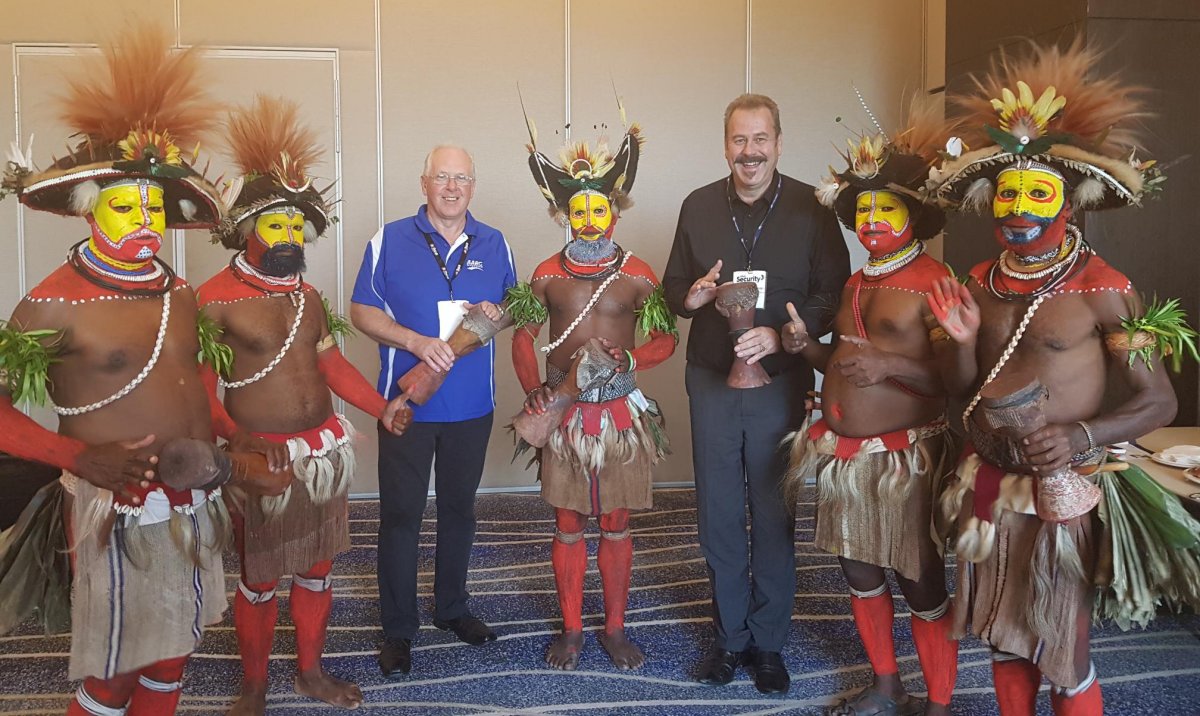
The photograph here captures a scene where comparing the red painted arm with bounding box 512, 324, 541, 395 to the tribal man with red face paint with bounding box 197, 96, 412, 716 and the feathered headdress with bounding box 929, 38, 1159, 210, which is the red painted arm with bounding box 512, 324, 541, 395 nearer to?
the tribal man with red face paint with bounding box 197, 96, 412, 716

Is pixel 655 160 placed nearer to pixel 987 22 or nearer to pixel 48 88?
pixel 987 22

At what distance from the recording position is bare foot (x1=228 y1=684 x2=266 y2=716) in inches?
109

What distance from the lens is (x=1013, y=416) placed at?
6.68 ft

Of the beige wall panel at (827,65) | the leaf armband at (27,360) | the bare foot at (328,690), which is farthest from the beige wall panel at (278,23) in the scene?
the bare foot at (328,690)

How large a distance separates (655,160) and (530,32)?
1044 millimetres

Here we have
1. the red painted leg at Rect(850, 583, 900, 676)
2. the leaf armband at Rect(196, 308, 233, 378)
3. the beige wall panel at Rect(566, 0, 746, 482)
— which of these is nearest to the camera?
the leaf armband at Rect(196, 308, 233, 378)

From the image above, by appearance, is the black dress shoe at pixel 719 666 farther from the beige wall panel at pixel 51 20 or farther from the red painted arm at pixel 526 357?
the beige wall panel at pixel 51 20

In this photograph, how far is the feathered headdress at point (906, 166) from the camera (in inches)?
102

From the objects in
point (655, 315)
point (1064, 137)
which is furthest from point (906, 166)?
point (655, 315)

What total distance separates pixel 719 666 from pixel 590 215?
1.58 meters

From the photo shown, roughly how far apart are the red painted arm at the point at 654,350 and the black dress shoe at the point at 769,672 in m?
1.06

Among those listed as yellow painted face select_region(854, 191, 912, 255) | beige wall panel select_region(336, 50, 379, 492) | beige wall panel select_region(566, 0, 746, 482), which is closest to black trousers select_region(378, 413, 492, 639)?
yellow painted face select_region(854, 191, 912, 255)

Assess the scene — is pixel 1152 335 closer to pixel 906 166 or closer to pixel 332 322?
pixel 906 166

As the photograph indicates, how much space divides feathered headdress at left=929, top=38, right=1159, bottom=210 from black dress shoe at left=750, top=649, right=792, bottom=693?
1.65 metres
